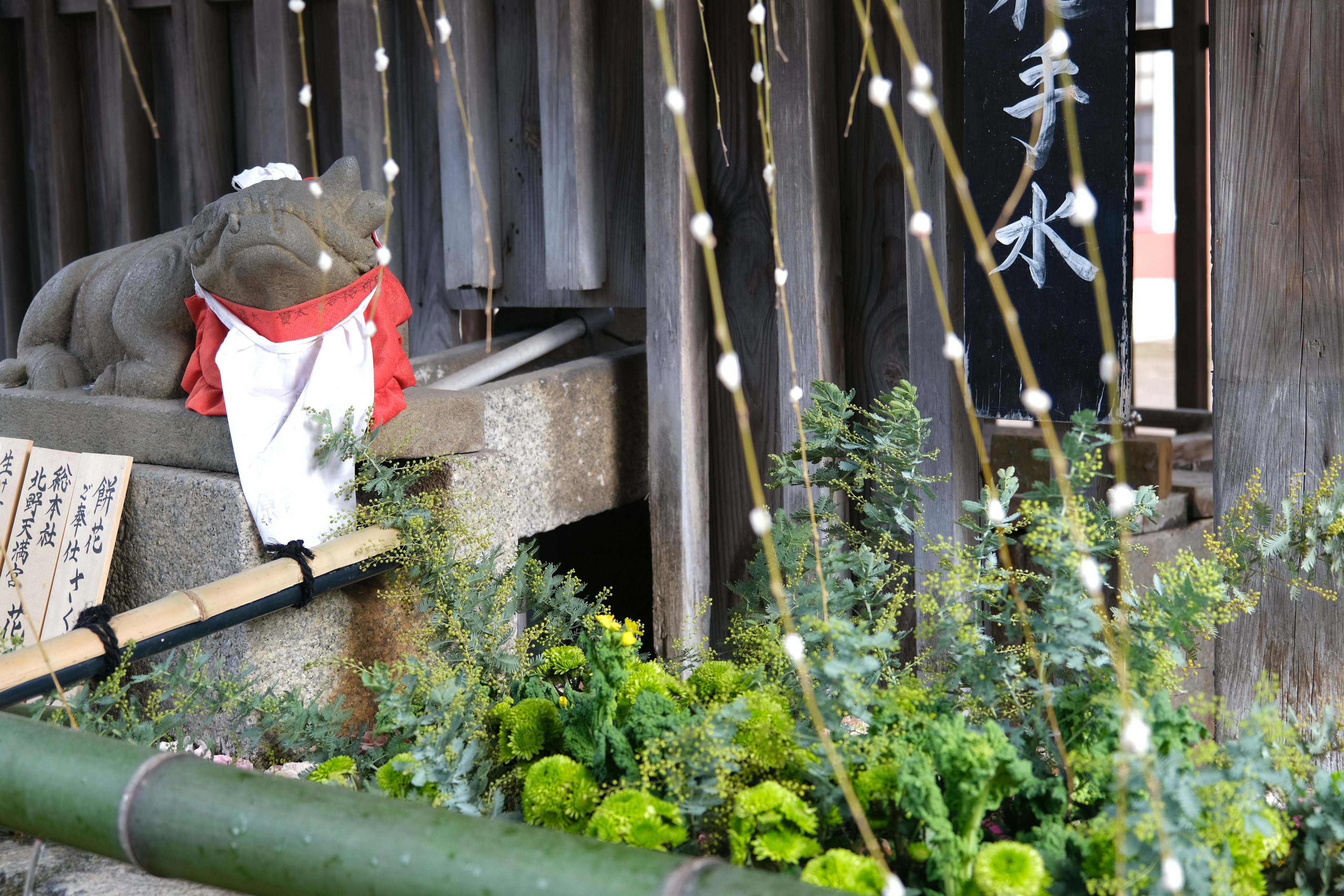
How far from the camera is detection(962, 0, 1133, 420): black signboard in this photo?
256cm

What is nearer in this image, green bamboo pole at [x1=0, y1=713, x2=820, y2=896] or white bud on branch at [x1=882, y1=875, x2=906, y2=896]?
white bud on branch at [x1=882, y1=875, x2=906, y2=896]

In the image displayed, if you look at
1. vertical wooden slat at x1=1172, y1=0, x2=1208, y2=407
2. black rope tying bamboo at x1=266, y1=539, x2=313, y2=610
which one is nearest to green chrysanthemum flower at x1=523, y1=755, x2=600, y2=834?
black rope tying bamboo at x1=266, y1=539, x2=313, y2=610

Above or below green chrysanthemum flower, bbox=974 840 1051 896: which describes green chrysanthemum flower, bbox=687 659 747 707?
above

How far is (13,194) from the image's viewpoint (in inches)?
185

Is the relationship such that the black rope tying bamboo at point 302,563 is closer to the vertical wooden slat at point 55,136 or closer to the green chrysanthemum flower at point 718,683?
the green chrysanthemum flower at point 718,683

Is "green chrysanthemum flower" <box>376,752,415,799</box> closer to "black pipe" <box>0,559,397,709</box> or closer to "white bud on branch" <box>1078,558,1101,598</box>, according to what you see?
"black pipe" <box>0,559,397,709</box>

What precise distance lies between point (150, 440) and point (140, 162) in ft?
6.48

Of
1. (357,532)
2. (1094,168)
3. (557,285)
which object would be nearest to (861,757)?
(357,532)

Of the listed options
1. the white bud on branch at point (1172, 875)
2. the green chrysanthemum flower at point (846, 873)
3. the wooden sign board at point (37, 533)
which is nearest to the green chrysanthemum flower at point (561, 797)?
the green chrysanthemum flower at point (846, 873)

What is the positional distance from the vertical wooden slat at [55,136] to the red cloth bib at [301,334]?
2088 millimetres

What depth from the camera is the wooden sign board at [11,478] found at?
2.98m

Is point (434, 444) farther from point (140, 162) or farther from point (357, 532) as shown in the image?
point (140, 162)

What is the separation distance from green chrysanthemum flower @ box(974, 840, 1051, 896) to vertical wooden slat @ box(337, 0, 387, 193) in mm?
2979

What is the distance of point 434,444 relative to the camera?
2914mm
